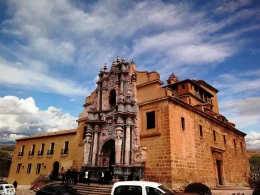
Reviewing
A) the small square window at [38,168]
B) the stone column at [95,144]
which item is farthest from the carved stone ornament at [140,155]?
the small square window at [38,168]

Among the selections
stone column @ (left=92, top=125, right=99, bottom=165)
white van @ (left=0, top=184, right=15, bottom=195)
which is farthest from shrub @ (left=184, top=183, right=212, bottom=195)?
white van @ (left=0, top=184, right=15, bottom=195)

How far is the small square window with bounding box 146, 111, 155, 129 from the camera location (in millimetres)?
15973

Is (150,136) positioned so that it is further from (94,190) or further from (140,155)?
(94,190)

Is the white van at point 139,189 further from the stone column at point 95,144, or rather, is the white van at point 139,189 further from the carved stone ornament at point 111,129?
the stone column at point 95,144

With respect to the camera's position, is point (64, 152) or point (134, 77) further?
point (64, 152)

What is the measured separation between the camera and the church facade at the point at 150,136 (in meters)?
14.9

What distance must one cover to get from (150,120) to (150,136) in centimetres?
129

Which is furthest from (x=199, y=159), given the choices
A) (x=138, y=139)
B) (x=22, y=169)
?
(x=22, y=169)

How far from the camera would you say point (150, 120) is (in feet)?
53.3

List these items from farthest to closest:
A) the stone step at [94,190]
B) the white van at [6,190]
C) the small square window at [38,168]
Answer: the small square window at [38,168] → the white van at [6,190] → the stone step at [94,190]

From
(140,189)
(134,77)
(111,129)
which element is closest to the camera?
(140,189)

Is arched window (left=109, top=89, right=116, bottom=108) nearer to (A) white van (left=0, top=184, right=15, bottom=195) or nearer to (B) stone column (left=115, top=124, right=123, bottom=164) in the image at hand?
(B) stone column (left=115, top=124, right=123, bottom=164)

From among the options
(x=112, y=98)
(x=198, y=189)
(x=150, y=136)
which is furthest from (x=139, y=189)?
(x=112, y=98)

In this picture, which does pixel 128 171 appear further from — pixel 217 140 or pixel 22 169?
pixel 22 169
